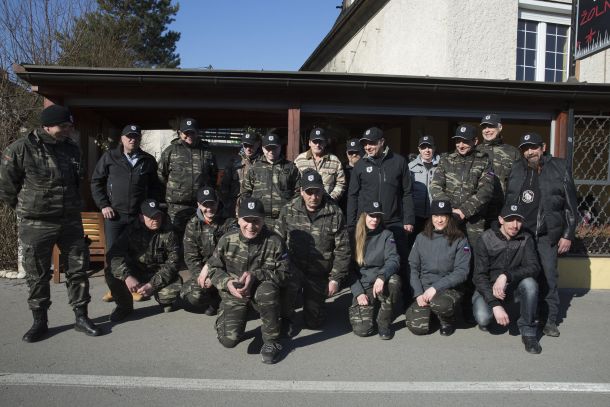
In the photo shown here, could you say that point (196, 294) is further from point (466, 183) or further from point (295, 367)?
point (466, 183)

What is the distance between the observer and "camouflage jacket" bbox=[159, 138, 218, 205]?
17.1 ft

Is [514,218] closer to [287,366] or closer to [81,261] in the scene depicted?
[287,366]

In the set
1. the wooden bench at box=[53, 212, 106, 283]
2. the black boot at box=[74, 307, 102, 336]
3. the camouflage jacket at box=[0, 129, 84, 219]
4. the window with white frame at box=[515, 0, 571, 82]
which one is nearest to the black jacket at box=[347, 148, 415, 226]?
the black boot at box=[74, 307, 102, 336]

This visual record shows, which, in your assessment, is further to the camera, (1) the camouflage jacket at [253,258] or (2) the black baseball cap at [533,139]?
(2) the black baseball cap at [533,139]

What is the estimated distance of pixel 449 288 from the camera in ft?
14.5

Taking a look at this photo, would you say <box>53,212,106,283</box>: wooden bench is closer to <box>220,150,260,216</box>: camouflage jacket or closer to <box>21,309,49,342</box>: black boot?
Result: <box>220,150,260,216</box>: camouflage jacket

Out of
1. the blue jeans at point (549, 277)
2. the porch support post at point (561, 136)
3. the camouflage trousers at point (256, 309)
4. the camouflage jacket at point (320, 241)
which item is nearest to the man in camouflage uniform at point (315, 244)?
the camouflage jacket at point (320, 241)

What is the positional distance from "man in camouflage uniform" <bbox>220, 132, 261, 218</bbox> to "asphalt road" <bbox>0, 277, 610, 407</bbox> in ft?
5.17

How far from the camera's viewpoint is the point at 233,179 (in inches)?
226

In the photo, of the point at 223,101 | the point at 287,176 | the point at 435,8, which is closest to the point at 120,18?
the point at 435,8

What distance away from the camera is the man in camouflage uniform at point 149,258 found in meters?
4.70

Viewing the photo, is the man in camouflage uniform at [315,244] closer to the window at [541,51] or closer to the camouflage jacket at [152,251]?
the camouflage jacket at [152,251]

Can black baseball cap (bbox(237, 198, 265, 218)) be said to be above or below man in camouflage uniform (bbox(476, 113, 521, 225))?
below

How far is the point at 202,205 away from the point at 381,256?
184cm
